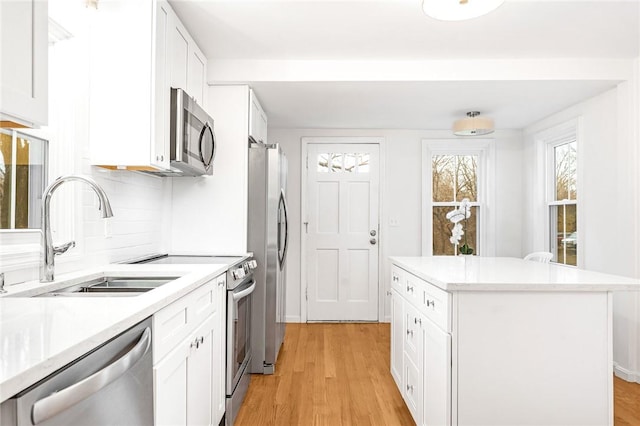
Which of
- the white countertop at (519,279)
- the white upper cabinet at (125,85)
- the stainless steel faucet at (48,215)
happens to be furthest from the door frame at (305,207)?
the stainless steel faucet at (48,215)

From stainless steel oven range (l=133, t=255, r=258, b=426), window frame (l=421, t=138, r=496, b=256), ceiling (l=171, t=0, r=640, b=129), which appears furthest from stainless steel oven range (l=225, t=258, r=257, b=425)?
window frame (l=421, t=138, r=496, b=256)

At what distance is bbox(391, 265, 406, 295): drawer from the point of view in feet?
8.36

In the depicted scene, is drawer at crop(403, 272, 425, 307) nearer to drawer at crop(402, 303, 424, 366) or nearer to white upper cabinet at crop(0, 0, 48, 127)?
drawer at crop(402, 303, 424, 366)

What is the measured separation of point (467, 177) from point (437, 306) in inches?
132

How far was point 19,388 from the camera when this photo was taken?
65 centimetres

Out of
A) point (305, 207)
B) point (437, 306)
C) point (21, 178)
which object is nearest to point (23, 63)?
point (21, 178)

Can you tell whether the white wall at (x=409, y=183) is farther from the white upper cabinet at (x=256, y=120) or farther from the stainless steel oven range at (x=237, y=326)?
the stainless steel oven range at (x=237, y=326)

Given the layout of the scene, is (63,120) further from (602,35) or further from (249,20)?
(602,35)

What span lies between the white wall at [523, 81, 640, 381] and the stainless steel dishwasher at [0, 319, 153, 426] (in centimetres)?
348

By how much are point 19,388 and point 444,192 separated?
15.4 feet

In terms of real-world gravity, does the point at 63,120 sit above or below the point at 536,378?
above

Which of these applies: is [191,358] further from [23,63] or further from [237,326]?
[23,63]

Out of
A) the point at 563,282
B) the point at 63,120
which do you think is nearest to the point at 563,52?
the point at 563,282

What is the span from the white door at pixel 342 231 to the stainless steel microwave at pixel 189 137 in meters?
2.09
